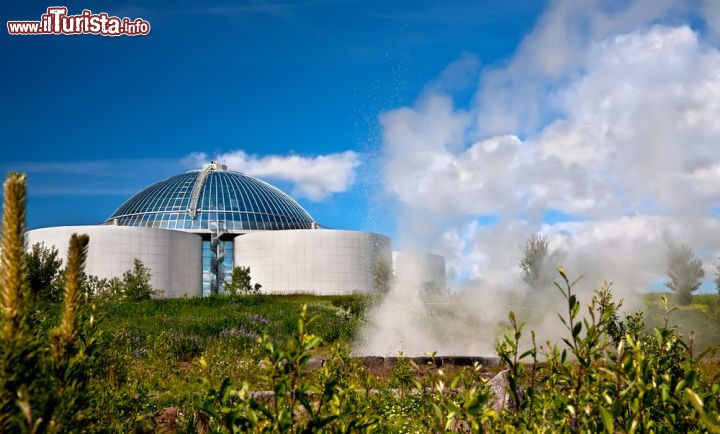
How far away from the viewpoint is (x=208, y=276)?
62375 millimetres

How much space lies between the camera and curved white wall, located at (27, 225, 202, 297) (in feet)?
180

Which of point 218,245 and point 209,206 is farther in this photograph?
point 209,206

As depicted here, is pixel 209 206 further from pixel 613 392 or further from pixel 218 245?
pixel 613 392

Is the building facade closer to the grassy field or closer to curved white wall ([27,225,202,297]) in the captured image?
curved white wall ([27,225,202,297])

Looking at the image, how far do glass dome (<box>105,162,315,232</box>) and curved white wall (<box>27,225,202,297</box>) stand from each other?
4.77m

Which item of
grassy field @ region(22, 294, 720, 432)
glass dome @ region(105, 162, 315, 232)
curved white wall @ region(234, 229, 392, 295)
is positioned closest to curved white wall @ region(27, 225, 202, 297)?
glass dome @ region(105, 162, 315, 232)

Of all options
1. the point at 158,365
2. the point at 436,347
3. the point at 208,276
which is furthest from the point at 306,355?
the point at 208,276

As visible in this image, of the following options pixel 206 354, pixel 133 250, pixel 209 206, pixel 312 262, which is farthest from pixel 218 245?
pixel 206 354

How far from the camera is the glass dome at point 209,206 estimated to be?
62.9 m

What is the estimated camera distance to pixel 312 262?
59.2 m

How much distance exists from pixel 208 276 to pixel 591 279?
50415mm

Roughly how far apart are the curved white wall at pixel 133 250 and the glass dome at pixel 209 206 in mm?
4767

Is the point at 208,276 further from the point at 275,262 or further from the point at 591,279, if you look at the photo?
the point at 591,279

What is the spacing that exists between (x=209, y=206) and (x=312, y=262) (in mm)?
13659
